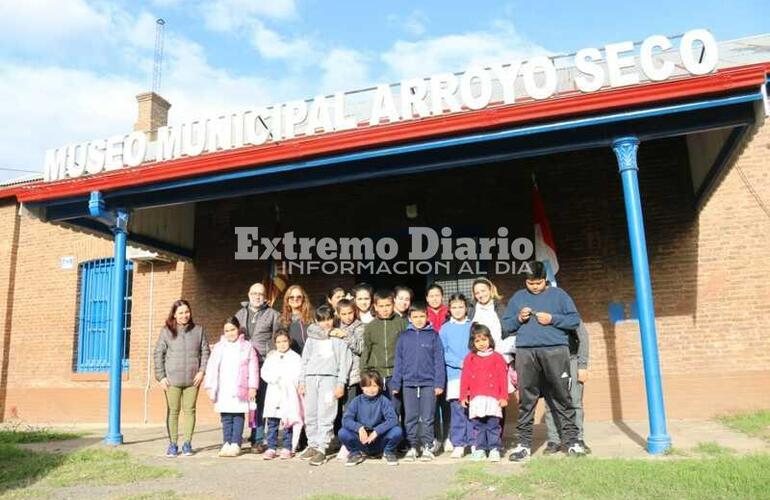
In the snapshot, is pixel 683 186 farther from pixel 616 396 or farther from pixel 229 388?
pixel 229 388

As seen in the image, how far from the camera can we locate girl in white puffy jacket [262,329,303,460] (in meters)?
6.73

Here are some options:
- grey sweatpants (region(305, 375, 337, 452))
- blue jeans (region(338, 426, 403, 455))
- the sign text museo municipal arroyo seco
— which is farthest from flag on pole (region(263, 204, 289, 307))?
blue jeans (region(338, 426, 403, 455))

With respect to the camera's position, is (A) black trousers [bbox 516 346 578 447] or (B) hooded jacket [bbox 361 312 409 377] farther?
(B) hooded jacket [bbox 361 312 409 377]

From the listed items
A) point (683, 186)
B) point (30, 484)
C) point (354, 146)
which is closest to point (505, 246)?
point (683, 186)

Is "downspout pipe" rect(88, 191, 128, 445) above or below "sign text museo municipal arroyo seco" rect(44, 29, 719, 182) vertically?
below

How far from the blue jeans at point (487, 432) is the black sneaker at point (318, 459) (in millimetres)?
1502

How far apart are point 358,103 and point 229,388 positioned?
5.65 meters

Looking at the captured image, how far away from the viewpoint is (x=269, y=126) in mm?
9164

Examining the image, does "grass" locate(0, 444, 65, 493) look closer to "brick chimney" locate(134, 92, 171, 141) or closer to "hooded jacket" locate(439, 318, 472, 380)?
"hooded jacket" locate(439, 318, 472, 380)

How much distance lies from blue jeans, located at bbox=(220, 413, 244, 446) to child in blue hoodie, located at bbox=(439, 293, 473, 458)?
90.9 inches

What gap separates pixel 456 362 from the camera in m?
6.48

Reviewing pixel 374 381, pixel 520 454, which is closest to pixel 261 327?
pixel 374 381

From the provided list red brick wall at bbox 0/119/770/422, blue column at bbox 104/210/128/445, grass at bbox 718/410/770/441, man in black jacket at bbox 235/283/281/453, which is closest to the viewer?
grass at bbox 718/410/770/441

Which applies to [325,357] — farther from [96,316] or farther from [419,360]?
[96,316]
